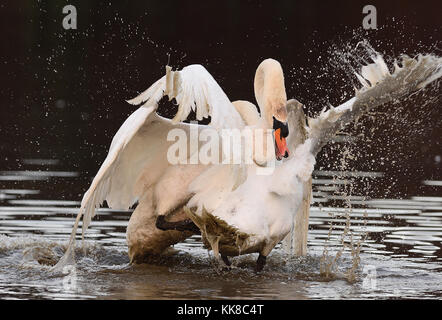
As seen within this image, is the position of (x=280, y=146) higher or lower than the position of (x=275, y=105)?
lower

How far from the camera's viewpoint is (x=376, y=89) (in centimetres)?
814

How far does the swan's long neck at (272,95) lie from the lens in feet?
25.9

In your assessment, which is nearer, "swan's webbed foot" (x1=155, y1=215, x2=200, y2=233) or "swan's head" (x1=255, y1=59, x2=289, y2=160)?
"swan's head" (x1=255, y1=59, x2=289, y2=160)

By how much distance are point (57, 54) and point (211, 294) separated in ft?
52.4

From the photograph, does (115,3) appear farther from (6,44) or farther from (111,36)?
(6,44)

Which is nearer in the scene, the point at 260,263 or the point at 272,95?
the point at 272,95

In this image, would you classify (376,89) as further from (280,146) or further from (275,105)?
(280,146)

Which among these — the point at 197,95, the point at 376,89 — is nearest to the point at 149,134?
the point at 197,95

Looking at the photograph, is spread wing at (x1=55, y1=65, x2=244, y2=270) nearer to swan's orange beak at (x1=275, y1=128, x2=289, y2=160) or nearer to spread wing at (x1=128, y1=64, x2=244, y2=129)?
spread wing at (x1=128, y1=64, x2=244, y2=129)

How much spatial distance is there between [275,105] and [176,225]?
123 centimetres

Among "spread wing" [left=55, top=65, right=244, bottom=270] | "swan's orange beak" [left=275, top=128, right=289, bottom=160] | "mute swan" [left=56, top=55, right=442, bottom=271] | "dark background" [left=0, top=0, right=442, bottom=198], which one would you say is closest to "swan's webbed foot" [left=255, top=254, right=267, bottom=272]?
"mute swan" [left=56, top=55, right=442, bottom=271]

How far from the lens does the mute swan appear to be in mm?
7500

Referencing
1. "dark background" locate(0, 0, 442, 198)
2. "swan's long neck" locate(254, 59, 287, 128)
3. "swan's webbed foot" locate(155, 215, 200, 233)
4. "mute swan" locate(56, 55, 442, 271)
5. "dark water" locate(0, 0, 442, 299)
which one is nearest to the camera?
"mute swan" locate(56, 55, 442, 271)

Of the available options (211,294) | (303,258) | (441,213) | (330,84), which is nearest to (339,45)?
(330,84)
